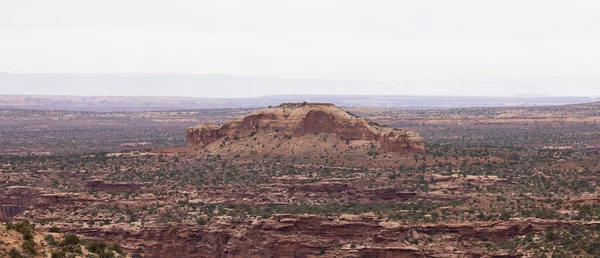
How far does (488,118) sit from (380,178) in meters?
90.7

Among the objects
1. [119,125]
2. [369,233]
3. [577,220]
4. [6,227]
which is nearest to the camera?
[6,227]

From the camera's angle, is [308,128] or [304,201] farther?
[308,128]

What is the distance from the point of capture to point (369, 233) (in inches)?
2522

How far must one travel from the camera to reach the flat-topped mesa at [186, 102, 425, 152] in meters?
87.2

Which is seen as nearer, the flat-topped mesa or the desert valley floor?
the desert valley floor

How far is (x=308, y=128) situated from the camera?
91.8 m

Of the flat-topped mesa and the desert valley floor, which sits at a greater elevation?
the flat-topped mesa

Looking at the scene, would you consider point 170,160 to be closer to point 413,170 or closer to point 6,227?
point 413,170

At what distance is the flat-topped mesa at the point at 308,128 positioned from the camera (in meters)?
87.2

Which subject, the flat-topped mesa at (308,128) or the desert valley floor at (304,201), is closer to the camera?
the desert valley floor at (304,201)

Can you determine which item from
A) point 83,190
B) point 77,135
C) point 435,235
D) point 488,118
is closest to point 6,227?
point 435,235

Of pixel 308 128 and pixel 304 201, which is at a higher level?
pixel 308 128

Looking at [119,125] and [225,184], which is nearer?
[225,184]

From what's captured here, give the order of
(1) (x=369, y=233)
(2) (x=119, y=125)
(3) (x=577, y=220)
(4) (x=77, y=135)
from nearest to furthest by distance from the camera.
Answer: (3) (x=577, y=220), (1) (x=369, y=233), (4) (x=77, y=135), (2) (x=119, y=125)
